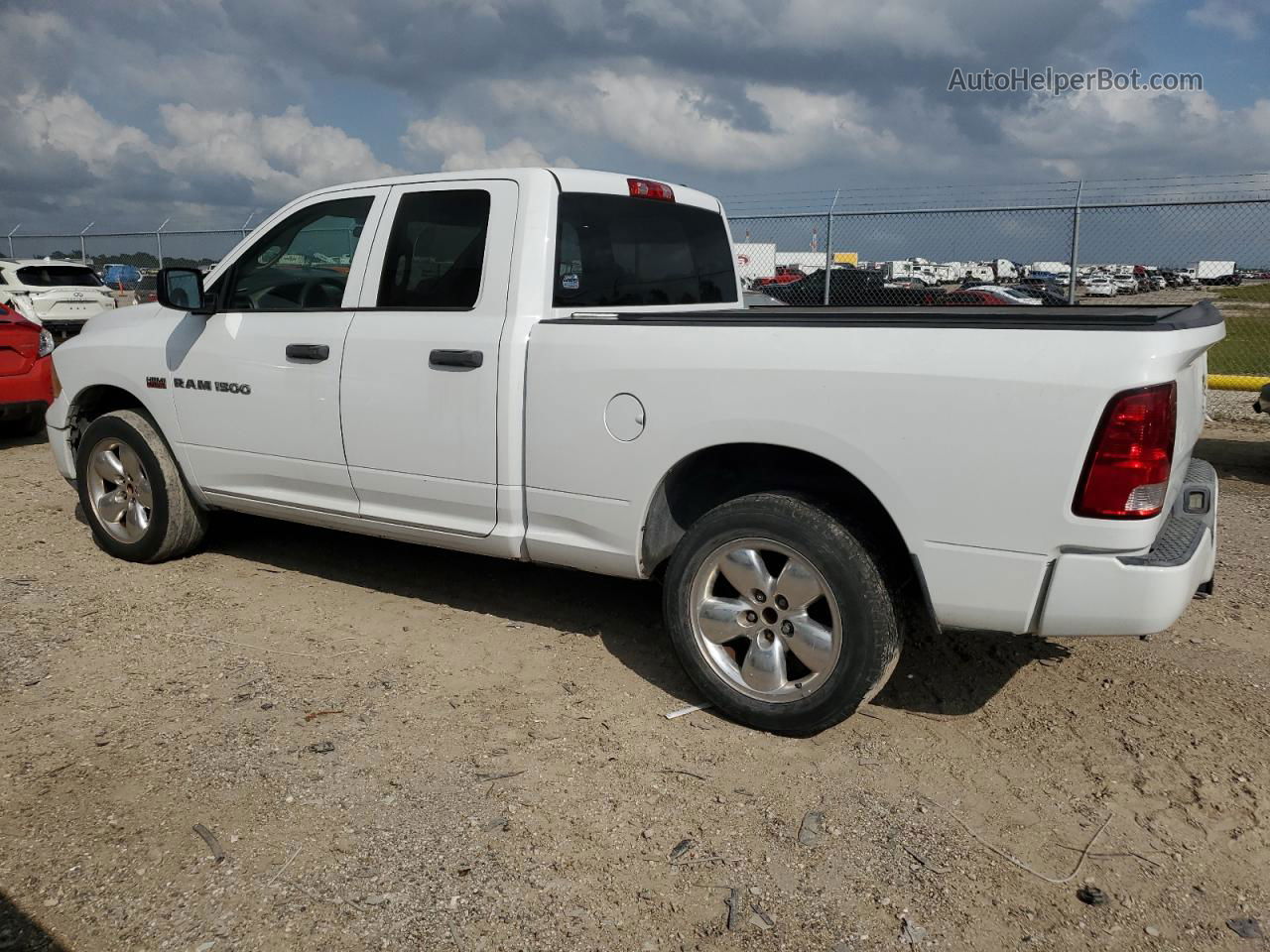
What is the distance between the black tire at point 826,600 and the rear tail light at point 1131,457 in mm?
699

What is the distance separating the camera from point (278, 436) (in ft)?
15.1

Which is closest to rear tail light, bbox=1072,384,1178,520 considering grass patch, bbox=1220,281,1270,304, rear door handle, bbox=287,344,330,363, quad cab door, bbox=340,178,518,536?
quad cab door, bbox=340,178,518,536

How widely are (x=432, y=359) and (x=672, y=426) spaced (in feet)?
3.61

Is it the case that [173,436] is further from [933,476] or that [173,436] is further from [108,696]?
[933,476]

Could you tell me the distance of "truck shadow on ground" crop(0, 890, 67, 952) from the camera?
8.20 ft

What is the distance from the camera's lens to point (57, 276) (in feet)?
49.4

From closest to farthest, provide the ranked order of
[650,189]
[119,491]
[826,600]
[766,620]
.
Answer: [826,600]
[766,620]
[650,189]
[119,491]

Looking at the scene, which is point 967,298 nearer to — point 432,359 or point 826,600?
point 432,359

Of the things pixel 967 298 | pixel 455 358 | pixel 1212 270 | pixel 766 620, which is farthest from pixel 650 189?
pixel 967 298

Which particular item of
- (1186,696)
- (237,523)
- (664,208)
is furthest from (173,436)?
(1186,696)

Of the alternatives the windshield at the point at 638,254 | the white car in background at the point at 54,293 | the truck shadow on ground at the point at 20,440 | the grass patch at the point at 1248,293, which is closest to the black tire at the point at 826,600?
the windshield at the point at 638,254

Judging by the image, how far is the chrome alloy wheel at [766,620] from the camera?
133 inches

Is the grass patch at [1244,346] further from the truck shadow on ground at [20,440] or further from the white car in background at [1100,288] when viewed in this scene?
the truck shadow on ground at [20,440]

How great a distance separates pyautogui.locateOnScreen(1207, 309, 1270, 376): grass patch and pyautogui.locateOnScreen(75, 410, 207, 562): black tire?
11.9m
